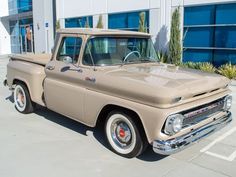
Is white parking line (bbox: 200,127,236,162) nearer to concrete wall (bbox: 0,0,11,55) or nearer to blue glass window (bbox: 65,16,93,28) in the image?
blue glass window (bbox: 65,16,93,28)

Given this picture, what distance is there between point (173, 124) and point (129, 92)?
0.79 meters

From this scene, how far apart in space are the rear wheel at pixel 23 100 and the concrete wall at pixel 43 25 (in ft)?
54.7

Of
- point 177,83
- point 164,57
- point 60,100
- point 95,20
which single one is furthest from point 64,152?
point 95,20

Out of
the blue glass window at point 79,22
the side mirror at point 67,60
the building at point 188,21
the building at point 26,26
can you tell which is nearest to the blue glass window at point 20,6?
the building at point 26,26

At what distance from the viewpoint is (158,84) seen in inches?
166

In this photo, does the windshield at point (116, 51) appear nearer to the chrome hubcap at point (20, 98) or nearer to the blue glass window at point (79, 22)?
the chrome hubcap at point (20, 98)

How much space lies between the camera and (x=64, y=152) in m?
4.92

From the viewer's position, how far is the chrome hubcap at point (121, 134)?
467cm

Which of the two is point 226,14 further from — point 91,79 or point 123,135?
point 123,135

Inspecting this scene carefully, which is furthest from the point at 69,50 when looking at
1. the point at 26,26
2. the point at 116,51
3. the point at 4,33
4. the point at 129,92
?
the point at 4,33

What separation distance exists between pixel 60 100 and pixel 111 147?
1.43 meters

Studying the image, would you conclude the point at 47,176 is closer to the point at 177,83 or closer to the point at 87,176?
the point at 87,176

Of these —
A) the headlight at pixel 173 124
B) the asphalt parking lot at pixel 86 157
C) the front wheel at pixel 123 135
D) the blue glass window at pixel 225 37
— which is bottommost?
the asphalt parking lot at pixel 86 157

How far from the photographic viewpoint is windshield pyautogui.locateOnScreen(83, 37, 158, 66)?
5227 mm
